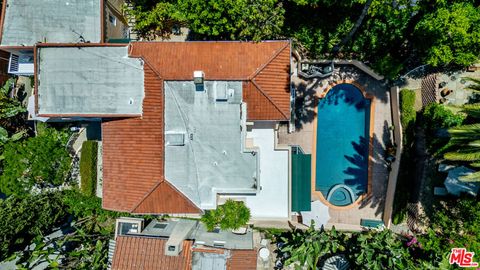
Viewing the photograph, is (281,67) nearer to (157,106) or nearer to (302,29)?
(302,29)

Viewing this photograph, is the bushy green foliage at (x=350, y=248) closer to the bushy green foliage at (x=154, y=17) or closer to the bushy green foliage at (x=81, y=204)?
the bushy green foliage at (x=81, y=204)

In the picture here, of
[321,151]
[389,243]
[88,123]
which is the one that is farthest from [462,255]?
[88,123]

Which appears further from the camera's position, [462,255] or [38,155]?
[38,155]

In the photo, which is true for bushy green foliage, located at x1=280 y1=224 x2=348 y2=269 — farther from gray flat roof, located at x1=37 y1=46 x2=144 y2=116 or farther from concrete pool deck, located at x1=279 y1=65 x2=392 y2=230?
gray flat roof, located at x1=37 y1=46 x2=144 y2=116

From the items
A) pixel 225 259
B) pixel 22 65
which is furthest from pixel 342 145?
pixel 22 65

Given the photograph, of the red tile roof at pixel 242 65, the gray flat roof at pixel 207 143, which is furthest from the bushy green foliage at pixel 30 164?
the red tile roof at pixel 242 65

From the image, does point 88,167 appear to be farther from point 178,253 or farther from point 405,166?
point 405,166
